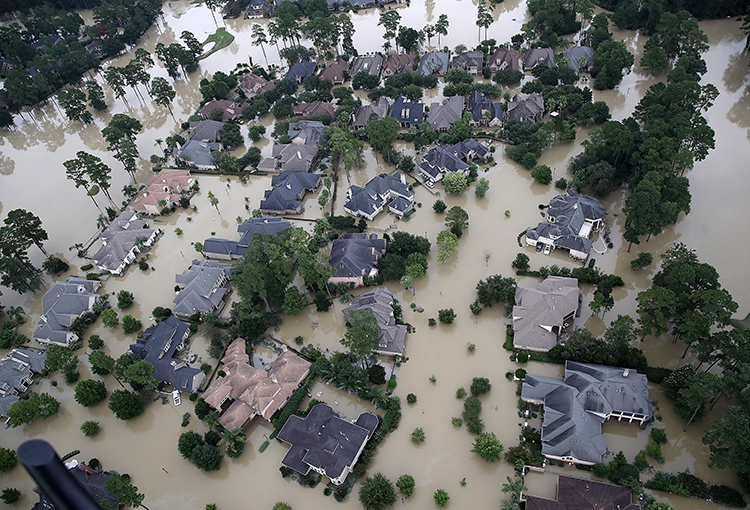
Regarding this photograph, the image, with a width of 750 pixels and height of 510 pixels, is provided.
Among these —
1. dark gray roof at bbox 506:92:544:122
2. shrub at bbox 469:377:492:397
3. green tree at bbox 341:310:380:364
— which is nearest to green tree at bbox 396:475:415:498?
shrub at bbox 469:377:492:397

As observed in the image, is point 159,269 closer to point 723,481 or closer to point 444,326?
point 444,326

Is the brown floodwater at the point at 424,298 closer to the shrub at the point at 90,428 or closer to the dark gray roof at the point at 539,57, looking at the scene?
the shrub at the point at 90,428

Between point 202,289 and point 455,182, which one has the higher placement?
point 455,182

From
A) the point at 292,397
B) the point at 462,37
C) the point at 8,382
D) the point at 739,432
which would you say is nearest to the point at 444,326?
the point at 292,397

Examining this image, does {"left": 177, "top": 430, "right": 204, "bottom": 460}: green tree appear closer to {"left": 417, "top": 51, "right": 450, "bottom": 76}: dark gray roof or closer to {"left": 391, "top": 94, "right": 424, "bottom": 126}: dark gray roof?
{"left": 391, "top": 94, "right": 424, "bottom": 126}: dark gray roof

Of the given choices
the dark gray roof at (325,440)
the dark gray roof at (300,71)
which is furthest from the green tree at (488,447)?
the dark gray roof at (300,71)

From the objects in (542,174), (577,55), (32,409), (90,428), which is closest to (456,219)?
(542,174)

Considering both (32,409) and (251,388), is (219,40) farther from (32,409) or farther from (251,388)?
(251,388)
